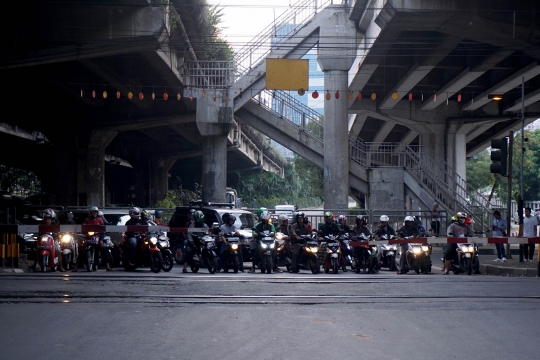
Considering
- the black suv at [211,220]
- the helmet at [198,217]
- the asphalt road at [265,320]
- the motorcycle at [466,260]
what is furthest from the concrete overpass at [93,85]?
the motorcycle at [466,260]

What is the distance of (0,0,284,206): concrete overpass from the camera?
2350cm

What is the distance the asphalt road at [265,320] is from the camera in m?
7.94

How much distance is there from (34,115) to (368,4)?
18551 mm

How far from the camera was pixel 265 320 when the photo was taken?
9.65 meters

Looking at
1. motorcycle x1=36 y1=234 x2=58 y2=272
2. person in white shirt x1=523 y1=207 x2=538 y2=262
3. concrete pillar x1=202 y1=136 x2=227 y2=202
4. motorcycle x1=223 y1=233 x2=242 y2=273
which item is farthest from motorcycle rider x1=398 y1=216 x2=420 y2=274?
concrete pillar x1=202 y1=136 x2=227 y2=202

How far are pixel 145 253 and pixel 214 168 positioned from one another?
683 inches

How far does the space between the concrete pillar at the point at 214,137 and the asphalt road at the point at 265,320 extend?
20.2 m

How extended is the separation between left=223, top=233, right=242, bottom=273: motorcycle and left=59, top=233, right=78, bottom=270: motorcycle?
3.83 metres

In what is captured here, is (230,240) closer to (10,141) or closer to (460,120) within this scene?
(460,120)

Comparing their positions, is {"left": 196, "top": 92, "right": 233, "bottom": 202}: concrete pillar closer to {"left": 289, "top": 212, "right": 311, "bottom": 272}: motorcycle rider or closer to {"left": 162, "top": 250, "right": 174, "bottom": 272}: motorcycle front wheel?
{"left": 289, "top": 212, "right": 311, "bottom": 272}: motorcycle rider

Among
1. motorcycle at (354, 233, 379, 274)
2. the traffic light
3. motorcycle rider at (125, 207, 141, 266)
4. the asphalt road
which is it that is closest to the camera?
the asphalt road

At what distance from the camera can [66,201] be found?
39.0 m

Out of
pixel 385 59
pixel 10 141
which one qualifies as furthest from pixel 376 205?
pixel 10 141

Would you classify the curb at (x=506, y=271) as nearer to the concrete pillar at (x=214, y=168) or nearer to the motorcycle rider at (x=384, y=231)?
the motorcycle rider at (x=384, y=231)
